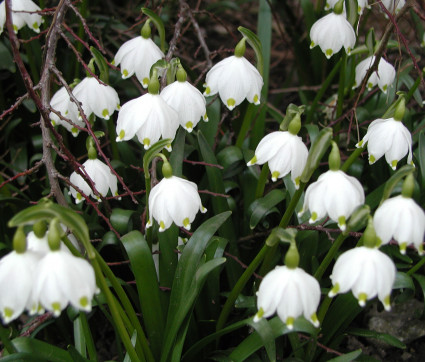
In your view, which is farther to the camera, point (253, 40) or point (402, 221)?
point (253, 40)

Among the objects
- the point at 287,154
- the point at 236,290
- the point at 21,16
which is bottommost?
the point at 236,290

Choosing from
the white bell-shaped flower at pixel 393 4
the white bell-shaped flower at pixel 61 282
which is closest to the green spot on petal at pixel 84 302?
the white bell-shaped flower at pixel 61 282

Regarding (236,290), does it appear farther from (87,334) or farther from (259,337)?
(87,334)

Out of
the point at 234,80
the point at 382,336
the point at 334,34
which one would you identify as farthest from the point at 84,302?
the point at 334,34

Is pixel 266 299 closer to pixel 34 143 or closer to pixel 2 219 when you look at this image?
pixel 2 219

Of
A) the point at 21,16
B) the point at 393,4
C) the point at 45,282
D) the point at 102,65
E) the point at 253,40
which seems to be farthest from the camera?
the point at 393,4

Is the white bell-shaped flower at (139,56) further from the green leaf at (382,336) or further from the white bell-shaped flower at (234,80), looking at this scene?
the green leaf at (382,336)
